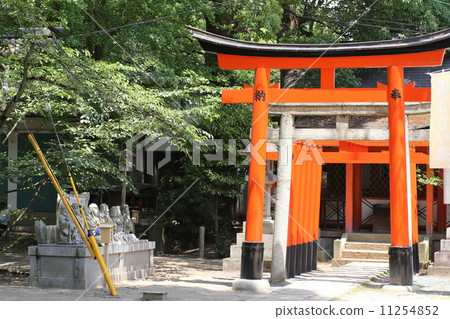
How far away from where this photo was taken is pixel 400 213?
12.0 metres

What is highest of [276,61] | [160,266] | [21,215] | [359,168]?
[276,61]

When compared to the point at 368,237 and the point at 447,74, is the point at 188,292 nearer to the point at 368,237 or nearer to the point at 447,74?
the point at 447,74

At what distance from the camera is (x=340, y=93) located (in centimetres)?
1250

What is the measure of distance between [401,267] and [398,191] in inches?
54.6

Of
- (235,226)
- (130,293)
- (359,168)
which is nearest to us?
(130,293)

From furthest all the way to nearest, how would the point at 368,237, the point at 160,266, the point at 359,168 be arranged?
the point at 359,168 < the point at 368,237 < the point at 160,266

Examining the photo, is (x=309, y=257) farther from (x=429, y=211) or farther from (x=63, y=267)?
(x=63, y=267)

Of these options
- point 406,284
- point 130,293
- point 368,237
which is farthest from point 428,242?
point 130,293

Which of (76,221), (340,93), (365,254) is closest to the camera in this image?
(76,221)

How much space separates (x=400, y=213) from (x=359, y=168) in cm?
1059

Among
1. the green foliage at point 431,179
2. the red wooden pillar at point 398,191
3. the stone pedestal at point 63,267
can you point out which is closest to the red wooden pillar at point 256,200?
the red wooden pillar at point 398,191

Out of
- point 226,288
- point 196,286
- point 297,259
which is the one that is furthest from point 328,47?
point 196,286

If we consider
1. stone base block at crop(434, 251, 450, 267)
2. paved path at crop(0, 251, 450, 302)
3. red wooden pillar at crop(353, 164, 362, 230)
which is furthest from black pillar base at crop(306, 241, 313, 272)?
red wooden pillar at crop(353, 164, 362, 230)

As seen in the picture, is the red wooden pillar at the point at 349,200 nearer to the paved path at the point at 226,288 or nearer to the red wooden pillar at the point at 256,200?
the paved path at the point at 226,288
